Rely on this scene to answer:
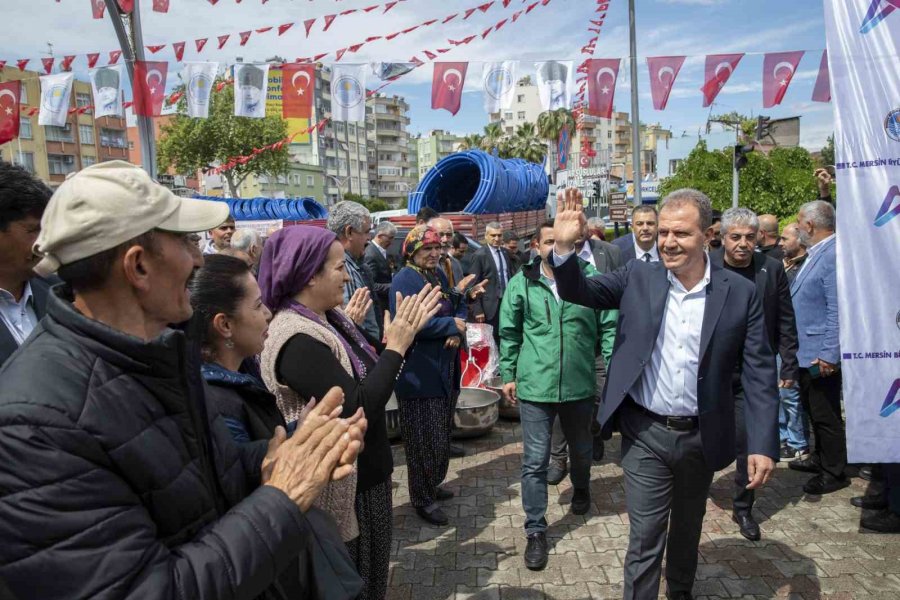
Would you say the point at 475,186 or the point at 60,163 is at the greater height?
the point at 60,163

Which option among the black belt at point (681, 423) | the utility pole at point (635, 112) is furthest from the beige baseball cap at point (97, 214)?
the utility pole at point (635, 112)

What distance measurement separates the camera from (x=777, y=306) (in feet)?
14.6

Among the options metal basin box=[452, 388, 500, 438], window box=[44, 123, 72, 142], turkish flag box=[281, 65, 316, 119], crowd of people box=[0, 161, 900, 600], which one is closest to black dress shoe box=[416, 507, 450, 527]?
crowd of people box=[0, 161, 900, 600]

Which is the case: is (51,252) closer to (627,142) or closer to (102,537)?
(102,537)

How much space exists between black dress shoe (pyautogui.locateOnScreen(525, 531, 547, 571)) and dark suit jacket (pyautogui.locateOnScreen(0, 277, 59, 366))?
9.92ft

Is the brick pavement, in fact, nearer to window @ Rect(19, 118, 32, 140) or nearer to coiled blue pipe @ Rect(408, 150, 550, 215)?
coiled blue pipe @ Rect(408, 150, 550, 215)

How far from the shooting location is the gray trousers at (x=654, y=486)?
119 inches

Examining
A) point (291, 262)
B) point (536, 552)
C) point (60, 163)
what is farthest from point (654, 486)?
point (60, 163)

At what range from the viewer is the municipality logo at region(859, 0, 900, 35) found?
304 cm

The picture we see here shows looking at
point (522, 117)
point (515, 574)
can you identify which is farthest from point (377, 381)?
point (522, 117)

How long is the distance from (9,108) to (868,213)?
517 inches

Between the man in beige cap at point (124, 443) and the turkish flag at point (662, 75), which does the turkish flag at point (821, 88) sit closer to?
the turkish flag at point (662, 75)

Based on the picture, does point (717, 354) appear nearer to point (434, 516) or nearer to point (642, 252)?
point (434, 516)

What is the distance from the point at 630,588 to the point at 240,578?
239cm
